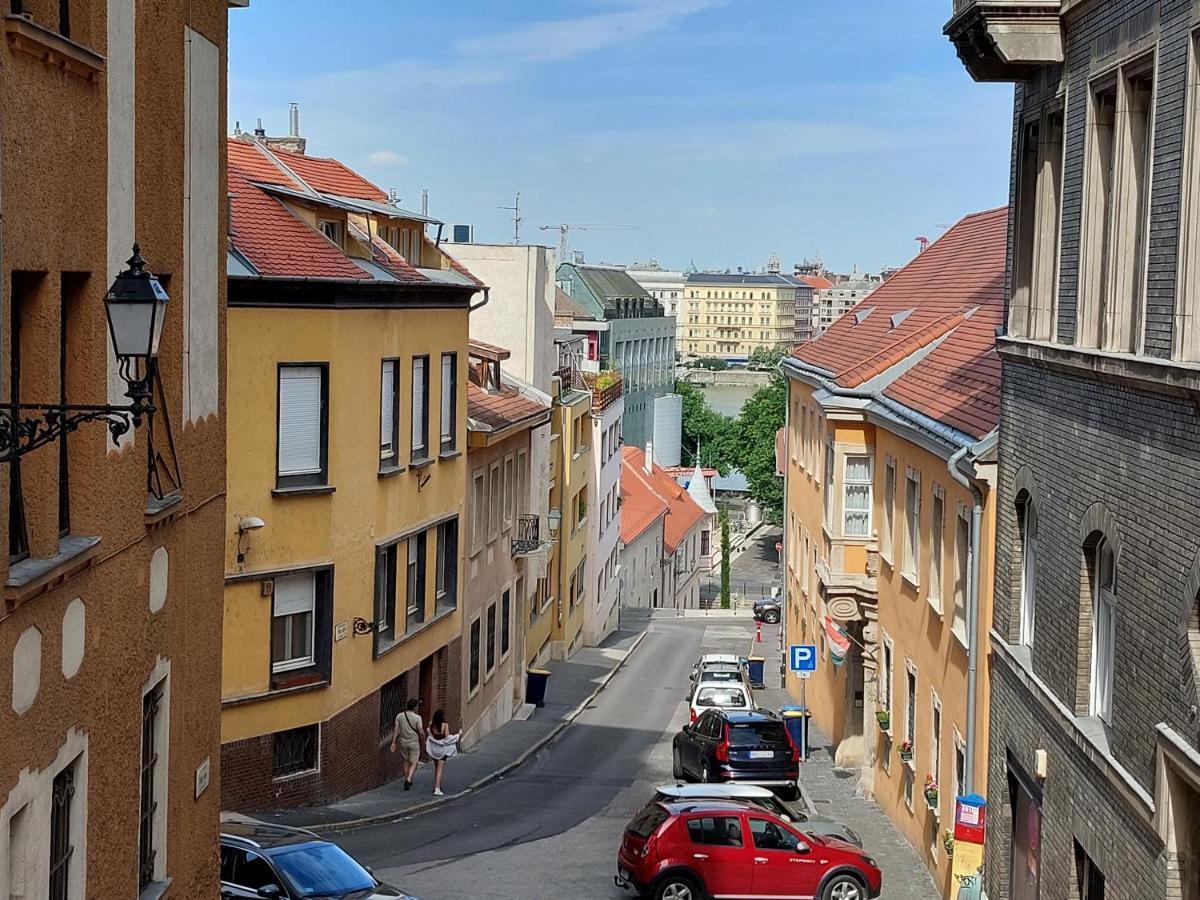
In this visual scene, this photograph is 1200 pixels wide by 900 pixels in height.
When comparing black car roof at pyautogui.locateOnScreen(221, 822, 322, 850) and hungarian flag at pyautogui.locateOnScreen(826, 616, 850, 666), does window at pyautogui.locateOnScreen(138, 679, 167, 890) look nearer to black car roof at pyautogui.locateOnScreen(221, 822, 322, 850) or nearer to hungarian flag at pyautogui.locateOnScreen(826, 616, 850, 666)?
black car roof at pyautogui.locateOnScreen(221, 822, 322, 850)

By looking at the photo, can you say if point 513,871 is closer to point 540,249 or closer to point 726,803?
→ point 726,803

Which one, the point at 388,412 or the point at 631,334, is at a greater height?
the point at 631,334

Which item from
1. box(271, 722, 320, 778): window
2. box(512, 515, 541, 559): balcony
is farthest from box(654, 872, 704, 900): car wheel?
box(512, 515, 541, 559): balcony

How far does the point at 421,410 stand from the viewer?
30859 millimetres

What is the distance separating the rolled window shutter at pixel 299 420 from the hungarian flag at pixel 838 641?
11.1 metres

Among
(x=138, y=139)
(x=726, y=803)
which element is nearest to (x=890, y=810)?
(x=726, y=803)

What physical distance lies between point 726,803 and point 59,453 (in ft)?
43.8

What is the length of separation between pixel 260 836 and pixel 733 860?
6.65 m

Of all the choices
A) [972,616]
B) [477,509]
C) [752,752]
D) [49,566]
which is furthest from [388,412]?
[49,566]

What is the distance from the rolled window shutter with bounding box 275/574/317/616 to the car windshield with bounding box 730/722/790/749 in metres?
7.76

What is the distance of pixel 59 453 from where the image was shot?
11148 mm

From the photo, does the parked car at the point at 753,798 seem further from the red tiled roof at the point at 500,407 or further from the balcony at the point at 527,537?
the balcony at the point at 527,537

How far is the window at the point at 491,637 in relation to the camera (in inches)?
1502

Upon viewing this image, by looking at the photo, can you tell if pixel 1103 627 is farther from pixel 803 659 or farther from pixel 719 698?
pixel 719 698
